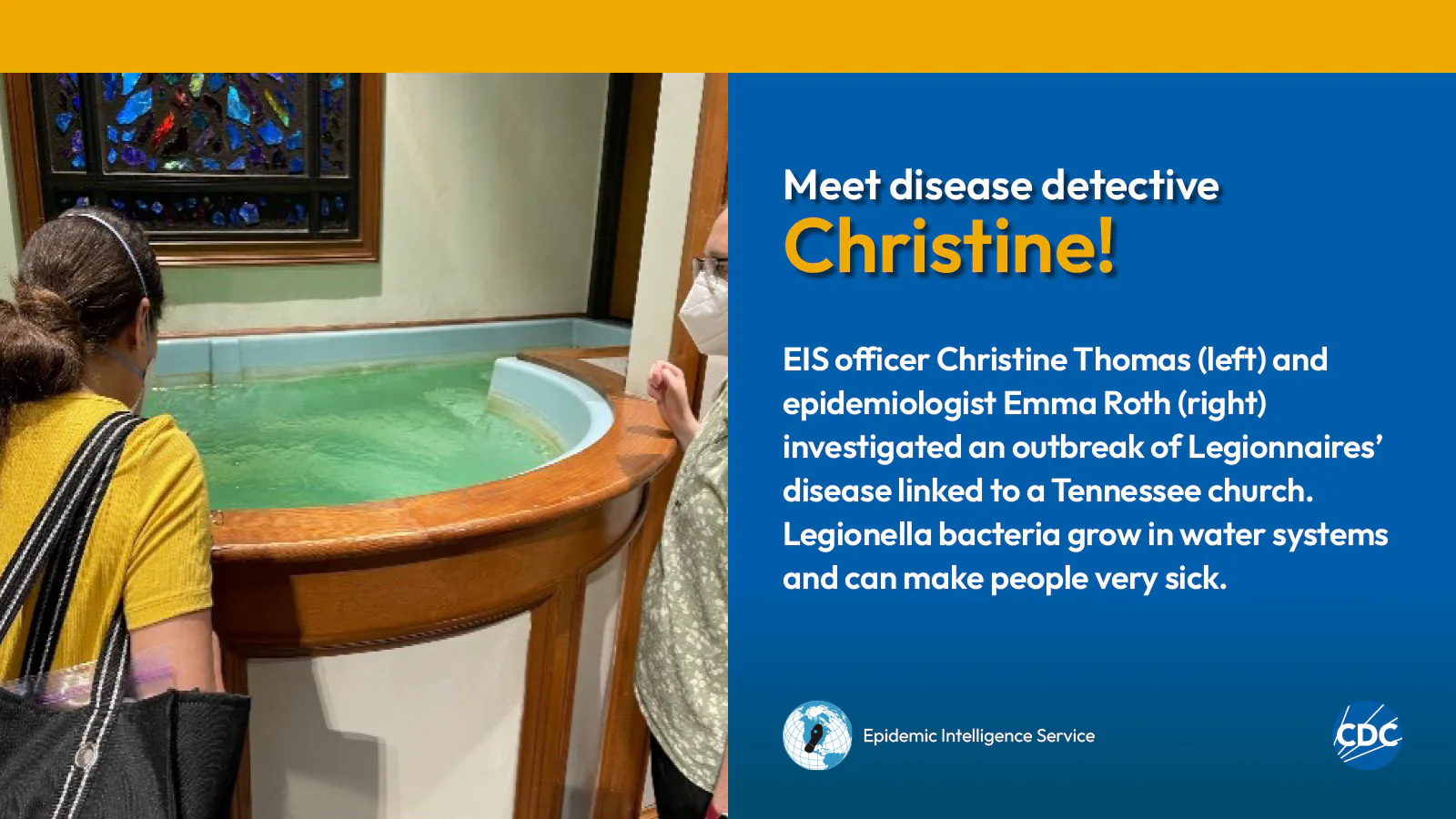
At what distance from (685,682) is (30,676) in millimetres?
685

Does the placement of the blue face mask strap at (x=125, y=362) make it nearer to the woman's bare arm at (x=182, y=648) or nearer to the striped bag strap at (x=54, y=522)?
the striped bag strap at (x=54, y=522)

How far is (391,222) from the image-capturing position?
4.25 m

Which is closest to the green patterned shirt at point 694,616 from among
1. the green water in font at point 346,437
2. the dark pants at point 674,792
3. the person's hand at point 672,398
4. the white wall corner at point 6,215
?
the dark pants at point 674,792

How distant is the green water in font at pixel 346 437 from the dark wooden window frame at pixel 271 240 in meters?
0.55

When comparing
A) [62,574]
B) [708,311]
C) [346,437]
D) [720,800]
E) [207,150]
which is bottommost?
[346,437]

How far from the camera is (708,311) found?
4.51 feet

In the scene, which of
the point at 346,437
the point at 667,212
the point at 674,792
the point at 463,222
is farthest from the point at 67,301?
the point at 463,222

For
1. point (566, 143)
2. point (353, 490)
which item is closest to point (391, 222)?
point (566, 143)

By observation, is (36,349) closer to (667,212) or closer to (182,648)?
(182,648)

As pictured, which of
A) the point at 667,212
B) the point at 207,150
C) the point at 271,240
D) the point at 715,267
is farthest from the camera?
the point at 271,240

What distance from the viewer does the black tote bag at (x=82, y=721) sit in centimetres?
87

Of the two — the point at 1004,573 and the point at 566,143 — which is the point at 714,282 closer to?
the point at 1004,573

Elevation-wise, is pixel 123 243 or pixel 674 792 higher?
pixel 123 243

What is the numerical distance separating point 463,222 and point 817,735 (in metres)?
3.89
